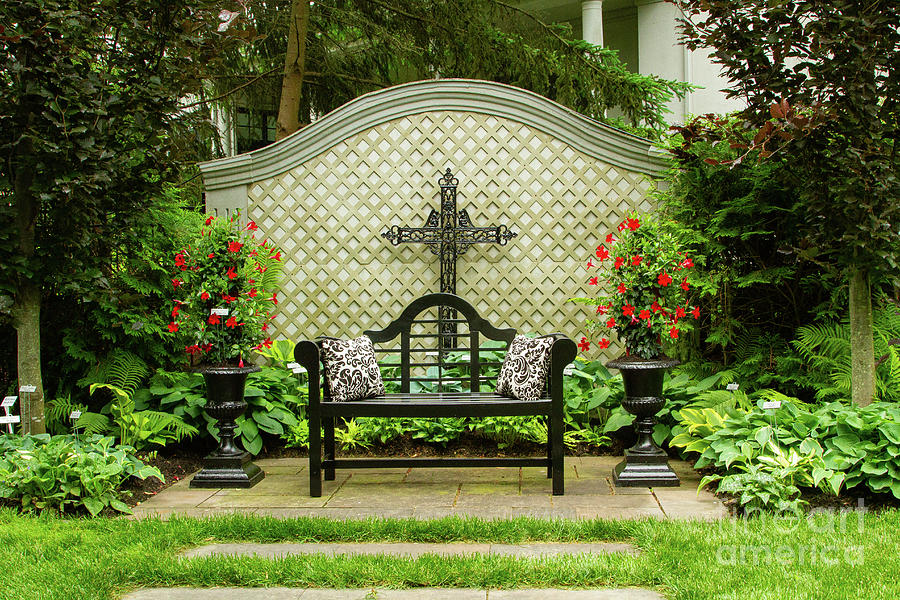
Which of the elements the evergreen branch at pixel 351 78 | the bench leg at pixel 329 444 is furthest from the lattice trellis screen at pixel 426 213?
the evergreen branch at pixel 351 78

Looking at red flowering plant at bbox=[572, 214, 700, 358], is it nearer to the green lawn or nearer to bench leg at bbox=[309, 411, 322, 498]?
the green lawn

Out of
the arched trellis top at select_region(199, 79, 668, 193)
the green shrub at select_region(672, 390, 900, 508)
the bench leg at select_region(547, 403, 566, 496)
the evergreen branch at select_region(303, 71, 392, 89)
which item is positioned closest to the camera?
the green shrub at select_region(672, 390, 900, 508)

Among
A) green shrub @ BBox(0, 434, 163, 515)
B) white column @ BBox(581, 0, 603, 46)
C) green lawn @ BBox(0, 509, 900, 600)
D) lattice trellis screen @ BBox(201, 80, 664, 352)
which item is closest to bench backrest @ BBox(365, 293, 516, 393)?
lattice trellis screen @ BBox(201, 80, 664, 352)

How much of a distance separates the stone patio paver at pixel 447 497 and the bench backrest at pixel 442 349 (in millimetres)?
540

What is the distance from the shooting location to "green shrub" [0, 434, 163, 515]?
348cm

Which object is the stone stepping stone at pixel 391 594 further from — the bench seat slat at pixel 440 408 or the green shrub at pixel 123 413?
the green shrub at pixel 123 413

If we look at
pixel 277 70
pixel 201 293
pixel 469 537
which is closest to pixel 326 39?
pixel 277 70

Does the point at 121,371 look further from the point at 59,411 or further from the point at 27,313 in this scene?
the point at 27,313

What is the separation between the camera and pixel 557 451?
374 cm

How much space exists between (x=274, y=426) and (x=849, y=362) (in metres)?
3.41

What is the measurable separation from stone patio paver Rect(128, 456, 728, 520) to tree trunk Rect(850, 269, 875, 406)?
3.13 ft

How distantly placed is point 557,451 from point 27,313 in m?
3.00

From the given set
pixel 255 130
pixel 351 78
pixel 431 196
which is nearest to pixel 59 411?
pixel 431 196

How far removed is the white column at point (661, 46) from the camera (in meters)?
9.16
